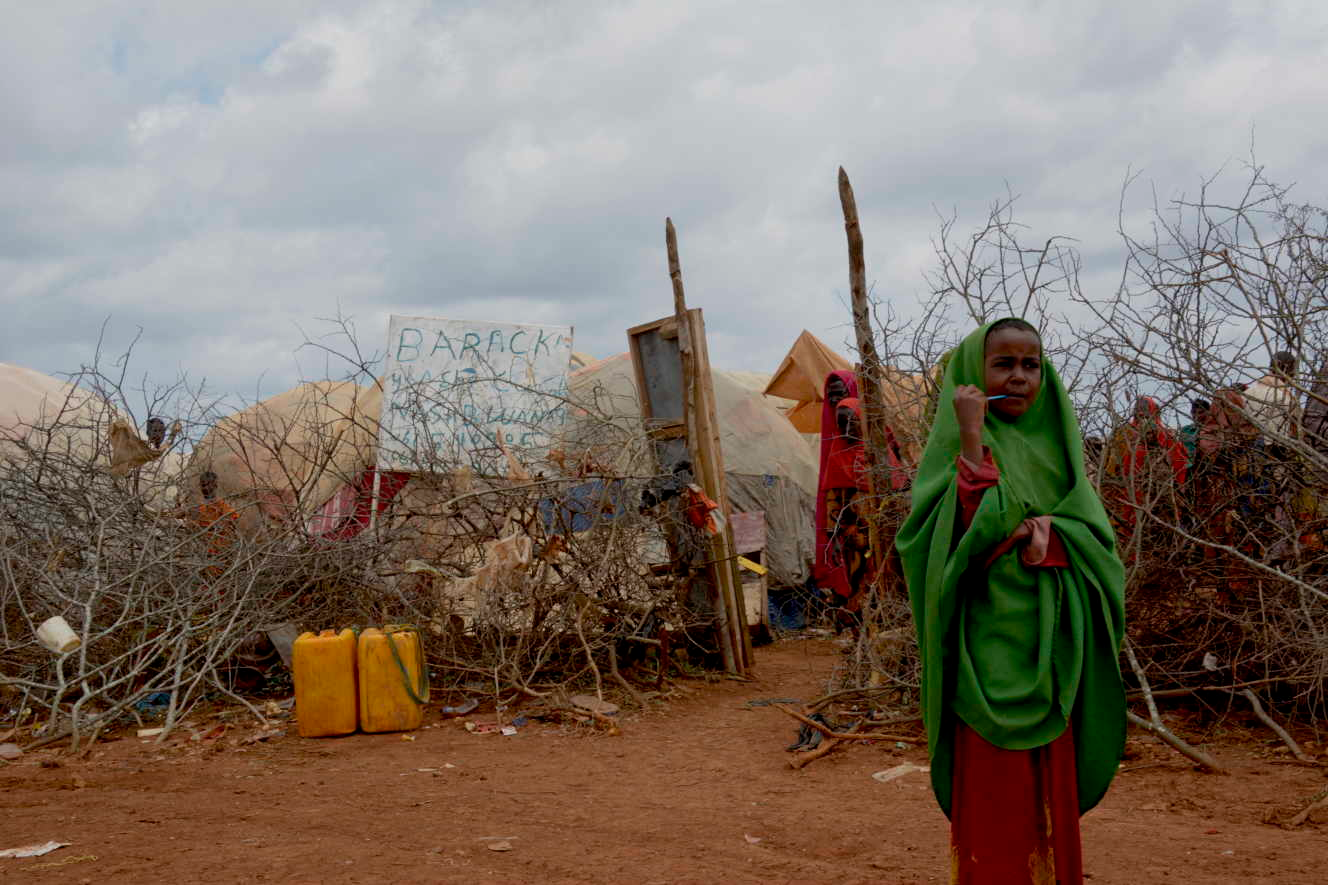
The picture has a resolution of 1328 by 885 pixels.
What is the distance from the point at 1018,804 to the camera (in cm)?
266

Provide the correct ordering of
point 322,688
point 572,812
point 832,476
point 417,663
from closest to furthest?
point 572,812 < point 322,688 < point 417,663 < point 832,476

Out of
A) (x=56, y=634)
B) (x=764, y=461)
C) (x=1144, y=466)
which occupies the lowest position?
(x=56, y=634)

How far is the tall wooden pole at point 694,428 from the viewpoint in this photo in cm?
827

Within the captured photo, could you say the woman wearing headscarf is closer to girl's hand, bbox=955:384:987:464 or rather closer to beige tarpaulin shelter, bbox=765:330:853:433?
girl's hand, bbox=955:384:987:464

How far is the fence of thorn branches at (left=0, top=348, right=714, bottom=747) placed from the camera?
7203 mm

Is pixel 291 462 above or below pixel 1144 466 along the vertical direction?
above

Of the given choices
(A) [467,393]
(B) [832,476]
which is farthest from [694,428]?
(A) [467,393]

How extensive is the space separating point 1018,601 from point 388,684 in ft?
16.1

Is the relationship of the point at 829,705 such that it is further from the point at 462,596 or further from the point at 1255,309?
the point at 1255,309

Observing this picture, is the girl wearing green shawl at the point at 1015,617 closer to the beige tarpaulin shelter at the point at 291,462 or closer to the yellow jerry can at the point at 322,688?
the yellow jerry can at the point at 322,688

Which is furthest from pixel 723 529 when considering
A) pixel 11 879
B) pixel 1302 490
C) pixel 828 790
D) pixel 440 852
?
pixel 11 879

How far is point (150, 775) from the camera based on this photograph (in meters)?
5.73

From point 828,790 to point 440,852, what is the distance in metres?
1.87

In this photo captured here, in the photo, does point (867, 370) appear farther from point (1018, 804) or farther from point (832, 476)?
point (1018, 804)
